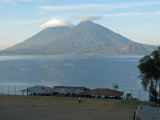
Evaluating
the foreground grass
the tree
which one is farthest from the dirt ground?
the tree

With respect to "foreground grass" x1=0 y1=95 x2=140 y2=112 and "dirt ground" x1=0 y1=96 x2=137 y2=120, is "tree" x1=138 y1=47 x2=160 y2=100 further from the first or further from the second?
"dirt ground" x1=0 y1=96 x2=137 y2=120

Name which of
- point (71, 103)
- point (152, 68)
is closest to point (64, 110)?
point (71, 103)

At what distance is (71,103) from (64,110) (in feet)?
11.9

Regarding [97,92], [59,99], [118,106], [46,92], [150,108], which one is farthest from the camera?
[46,92]

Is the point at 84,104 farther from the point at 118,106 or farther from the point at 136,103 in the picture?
the point at 136,103

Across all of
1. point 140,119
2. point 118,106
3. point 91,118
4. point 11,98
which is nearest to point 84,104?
point 118,106

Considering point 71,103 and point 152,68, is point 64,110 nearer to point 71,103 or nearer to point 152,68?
point 71,103

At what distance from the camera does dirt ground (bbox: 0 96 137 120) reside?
20.3 m

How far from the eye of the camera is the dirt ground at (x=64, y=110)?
20.3m

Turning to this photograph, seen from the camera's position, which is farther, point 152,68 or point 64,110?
point 152,68

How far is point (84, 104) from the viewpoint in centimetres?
2581

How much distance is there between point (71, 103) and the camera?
2644 centimetres

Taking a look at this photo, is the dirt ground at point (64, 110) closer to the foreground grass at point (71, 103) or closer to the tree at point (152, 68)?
the foreground grass at point (71, 103)

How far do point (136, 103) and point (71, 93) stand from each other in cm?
1534
